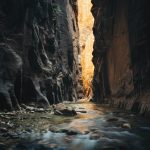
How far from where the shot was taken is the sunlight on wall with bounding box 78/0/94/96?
6206cm

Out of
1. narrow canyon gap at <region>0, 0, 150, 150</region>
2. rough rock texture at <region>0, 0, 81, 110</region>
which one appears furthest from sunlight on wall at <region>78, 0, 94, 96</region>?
rough rock texture at <region>0, 0, 81, 110</region>

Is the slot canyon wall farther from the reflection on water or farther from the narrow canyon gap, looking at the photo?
the reflection on water

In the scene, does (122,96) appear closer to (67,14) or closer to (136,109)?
(136,109)

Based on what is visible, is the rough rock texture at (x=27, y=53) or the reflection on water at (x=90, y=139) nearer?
the reflection on water at (x=90, y=139)

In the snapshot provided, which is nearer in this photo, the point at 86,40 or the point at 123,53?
the point at 123,53

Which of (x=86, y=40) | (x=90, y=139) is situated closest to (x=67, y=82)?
(x=86, y=40)

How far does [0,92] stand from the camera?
18.8 metres

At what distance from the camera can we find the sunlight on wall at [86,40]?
62062 millimetres

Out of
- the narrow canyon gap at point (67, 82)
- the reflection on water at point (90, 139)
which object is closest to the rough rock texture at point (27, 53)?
the narrow canyon gap at point (67, 82)

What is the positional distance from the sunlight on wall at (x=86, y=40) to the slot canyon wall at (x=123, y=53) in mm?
21325

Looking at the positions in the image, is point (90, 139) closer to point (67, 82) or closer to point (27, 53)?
point (27, 53)

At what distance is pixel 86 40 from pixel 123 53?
4177 cm

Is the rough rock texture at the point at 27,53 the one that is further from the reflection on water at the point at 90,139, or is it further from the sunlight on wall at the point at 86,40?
the sunlight on wall at the point at 86,40

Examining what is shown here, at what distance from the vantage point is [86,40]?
68.1m
